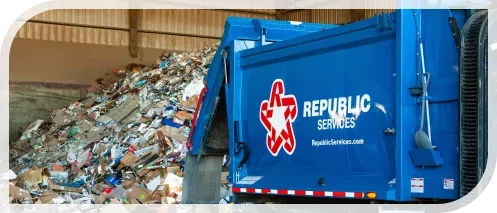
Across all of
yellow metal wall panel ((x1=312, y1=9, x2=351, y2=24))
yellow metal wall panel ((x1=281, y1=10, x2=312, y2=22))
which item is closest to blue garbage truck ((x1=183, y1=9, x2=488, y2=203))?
yellow metal wall panel ((x1=312, y1=9, x2=351, y2=24))

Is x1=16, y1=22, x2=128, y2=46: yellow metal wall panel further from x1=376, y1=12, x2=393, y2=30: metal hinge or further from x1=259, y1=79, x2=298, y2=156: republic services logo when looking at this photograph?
x1=376, y1=12, x2=393, y2=30: metal hinge

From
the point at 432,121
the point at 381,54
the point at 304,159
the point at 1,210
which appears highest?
the point at 381,54

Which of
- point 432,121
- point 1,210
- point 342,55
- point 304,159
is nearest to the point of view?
point 432,121

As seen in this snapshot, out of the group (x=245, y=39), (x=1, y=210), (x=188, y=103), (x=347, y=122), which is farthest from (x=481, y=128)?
(x=188, y=103)

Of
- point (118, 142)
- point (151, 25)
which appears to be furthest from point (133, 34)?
point (118, 142)

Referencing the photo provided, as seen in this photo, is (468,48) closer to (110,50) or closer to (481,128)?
(481,128)

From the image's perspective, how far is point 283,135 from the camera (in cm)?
580

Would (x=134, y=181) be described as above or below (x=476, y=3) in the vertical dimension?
below

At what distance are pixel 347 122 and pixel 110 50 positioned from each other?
49.0 feet

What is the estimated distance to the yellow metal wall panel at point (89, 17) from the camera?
18750 millimetres

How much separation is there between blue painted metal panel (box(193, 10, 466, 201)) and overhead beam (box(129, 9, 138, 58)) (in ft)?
43.1

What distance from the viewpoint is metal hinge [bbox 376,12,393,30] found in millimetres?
4660

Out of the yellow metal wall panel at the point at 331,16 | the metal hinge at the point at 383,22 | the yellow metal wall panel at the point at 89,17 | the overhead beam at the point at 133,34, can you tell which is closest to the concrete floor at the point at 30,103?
the yellow metal wall panel at the point at 89,17

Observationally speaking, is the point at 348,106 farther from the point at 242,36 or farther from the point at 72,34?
the point at 72,34
